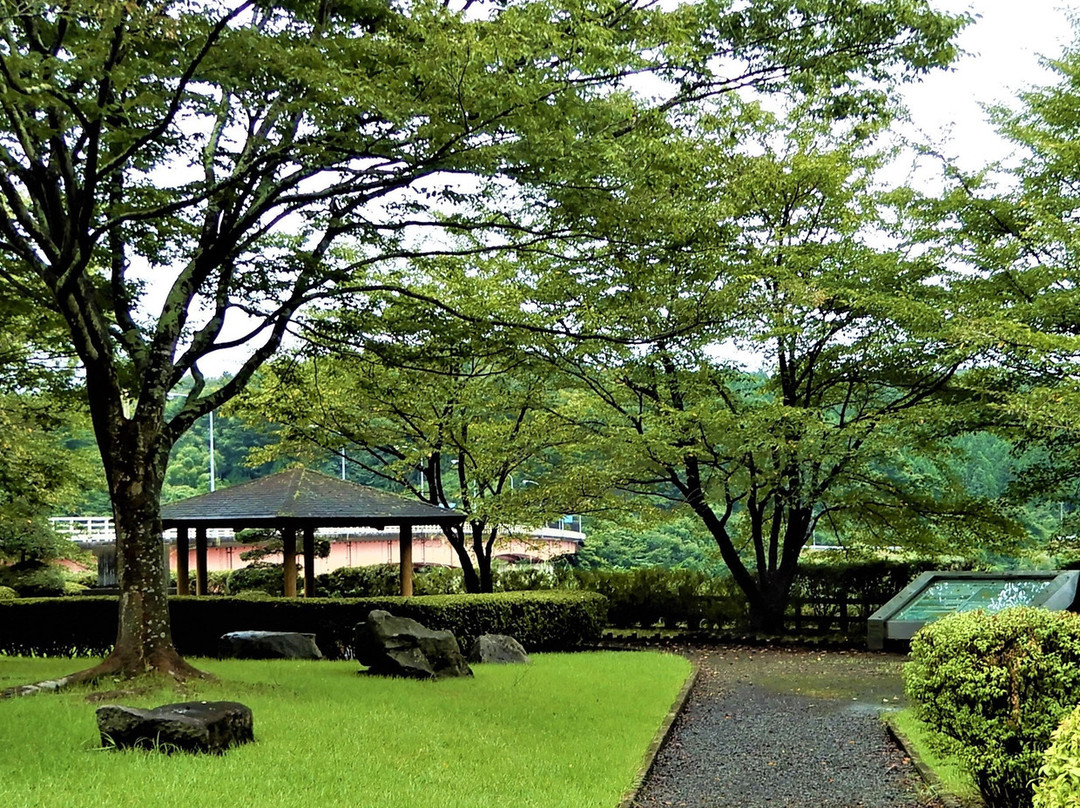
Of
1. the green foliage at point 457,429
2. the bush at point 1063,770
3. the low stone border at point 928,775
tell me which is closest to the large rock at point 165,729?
the low stone border at point 928,775

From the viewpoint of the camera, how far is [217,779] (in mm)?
5957

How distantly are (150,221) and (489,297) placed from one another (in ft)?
20.3

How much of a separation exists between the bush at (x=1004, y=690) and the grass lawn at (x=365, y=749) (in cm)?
216

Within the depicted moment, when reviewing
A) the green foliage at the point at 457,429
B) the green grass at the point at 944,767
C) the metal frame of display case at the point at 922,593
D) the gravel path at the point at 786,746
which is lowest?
the gravel path at the point at 786,746

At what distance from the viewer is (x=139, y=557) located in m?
9.77

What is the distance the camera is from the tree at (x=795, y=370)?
47.2 ft

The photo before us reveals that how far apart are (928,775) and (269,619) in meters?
10.8

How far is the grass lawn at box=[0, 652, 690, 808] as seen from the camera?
18.9 ft

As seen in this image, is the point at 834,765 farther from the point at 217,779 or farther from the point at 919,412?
the point at 919,412

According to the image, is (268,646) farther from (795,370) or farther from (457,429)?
(795,370)

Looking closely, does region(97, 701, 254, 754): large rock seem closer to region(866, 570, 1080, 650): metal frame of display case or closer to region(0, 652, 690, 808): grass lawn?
region(0, 652, 690, 808): grass lawn

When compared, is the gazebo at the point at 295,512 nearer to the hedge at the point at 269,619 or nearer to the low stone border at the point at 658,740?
the hedge at the point at 269,619

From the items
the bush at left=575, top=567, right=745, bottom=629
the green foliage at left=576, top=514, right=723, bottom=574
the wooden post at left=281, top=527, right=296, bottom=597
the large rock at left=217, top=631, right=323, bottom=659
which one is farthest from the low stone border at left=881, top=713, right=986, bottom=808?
the green foliage at left=576, top=514, right=723, bottom=574

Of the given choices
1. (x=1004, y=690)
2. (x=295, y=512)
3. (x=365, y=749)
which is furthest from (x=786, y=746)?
(x=295, y=512)
